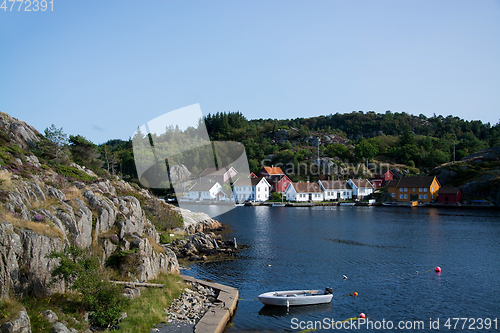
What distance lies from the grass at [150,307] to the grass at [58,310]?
1.68m

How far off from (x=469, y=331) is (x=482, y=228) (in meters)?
36.5

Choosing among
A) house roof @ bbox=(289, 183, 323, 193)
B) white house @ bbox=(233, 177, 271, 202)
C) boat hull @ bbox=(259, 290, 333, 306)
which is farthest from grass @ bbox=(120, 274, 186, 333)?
white house @ bbox=(233, 177, 271, 202)

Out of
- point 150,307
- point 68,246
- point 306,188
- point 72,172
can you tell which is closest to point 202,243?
point 72,172

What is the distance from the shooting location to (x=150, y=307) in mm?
15094

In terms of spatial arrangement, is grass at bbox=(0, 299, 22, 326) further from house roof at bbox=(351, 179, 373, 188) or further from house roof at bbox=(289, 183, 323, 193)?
house roof at bbox=(351, 179, 373, 188)

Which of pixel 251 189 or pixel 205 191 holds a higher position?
pixel 251 189

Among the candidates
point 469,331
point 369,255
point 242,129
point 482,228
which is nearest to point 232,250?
point 369,255

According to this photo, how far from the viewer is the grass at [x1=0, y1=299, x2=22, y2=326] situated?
10453 mm

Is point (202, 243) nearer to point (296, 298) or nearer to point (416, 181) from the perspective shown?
point (296, 298)

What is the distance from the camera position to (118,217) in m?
20.2

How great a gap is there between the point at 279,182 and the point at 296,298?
251 feet

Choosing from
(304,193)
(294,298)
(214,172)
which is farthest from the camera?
(214,172)

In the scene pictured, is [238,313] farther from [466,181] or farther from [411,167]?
[411,167]

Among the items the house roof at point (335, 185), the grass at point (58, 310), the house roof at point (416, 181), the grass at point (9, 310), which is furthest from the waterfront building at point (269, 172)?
the grass at point (9, 310)
